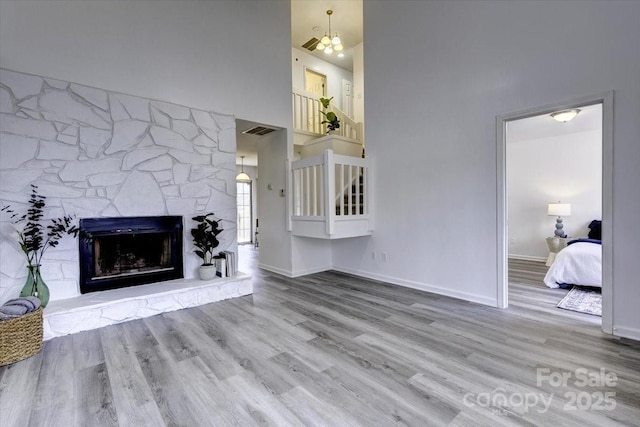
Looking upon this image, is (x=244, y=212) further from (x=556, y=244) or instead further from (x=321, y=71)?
(x=556, y=244)

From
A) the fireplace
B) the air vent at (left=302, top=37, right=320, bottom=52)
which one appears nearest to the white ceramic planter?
the fireplace

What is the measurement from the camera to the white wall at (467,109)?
8.60 feet

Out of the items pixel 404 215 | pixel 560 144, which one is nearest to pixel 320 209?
pixel 404 215

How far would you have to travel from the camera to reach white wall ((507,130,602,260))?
18.7 ft

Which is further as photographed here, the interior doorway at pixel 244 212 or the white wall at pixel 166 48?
the interior doorway at pixel 244 212

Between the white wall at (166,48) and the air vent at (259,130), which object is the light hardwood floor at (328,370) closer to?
the white wall at (166,48)

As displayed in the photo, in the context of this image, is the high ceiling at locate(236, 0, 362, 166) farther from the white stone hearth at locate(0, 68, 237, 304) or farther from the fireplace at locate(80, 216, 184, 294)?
the fireplace at locate(80, 216, 184, 294)

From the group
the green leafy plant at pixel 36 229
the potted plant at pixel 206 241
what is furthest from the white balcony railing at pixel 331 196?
the green leafy plant at pixel 36 229

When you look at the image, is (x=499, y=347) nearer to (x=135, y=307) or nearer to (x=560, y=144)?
(x=135, y=307)

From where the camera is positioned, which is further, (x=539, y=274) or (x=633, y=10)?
(x=539, y=274)

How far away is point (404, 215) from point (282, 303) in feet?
6.88

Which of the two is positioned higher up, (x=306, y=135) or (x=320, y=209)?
(x=306, y=135)

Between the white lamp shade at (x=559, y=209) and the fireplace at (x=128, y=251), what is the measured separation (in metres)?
6.81

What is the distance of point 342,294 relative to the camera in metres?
4.00
